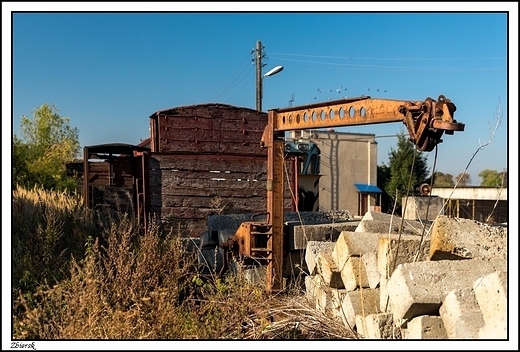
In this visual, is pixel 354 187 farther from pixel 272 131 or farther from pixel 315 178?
pixel 272 131

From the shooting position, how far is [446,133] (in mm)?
4805

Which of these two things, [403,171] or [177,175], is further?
[403,171]

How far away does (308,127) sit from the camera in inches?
269

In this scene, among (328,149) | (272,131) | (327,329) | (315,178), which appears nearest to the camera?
(327,329)

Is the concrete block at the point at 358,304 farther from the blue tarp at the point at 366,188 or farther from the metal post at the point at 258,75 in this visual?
the blue tarp at the point at 366,188

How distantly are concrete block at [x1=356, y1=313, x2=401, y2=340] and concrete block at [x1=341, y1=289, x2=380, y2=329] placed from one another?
0.55 ft

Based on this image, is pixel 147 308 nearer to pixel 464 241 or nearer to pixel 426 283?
pixel 426 283

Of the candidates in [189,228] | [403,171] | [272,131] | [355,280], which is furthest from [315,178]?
[355,280]

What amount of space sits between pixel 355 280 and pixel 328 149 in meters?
25.4

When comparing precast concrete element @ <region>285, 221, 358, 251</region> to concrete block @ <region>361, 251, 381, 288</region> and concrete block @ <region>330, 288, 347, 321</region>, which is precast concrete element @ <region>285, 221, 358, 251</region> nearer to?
concrete block @ <region>330, 288, 347, 321</region>

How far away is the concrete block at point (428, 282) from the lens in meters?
4.35

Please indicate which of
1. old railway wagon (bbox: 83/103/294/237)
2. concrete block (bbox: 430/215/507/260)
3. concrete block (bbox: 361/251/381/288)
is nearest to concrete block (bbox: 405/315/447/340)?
concrete block (bbox: 430/215/507/260)

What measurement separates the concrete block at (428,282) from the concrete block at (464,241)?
4.4 inches

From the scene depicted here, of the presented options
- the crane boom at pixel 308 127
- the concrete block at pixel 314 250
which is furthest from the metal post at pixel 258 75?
the concrete block at pixel 314 250
